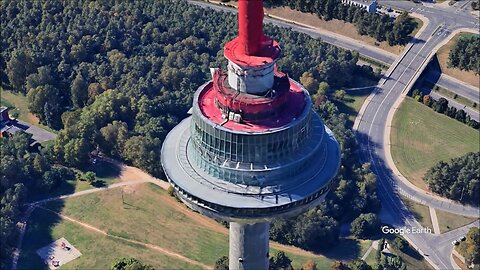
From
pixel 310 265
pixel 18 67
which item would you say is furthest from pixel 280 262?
pixel 18 67

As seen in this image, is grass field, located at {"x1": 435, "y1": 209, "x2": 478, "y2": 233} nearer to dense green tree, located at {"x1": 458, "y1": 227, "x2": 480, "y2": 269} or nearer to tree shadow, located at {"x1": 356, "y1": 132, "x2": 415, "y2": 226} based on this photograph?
tree shadow, located at {"x1": 356, "y1": 132, "x2": 415, "y2": 226}

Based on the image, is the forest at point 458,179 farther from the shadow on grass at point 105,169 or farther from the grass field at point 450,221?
the shadow on grass at point 105,169

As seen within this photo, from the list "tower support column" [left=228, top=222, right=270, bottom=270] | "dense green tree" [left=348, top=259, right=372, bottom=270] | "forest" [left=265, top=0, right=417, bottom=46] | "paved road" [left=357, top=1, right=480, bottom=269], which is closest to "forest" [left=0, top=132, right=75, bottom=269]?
"tower support column" [left=228, top=222, right=270, bottom=270]

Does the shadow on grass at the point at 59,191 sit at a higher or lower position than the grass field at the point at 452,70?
lower

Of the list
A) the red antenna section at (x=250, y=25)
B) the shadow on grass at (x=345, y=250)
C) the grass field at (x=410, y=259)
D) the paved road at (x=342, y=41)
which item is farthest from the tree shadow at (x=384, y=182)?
the red antenna section at (x=250, y=25)

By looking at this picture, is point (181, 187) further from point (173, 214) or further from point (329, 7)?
point (329, 7)

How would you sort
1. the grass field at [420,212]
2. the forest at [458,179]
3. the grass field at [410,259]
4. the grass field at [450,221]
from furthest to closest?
the forest at [458,179] < the grass field at [420,212] < the grass field at [450,221] < the grass field at [410,259]
